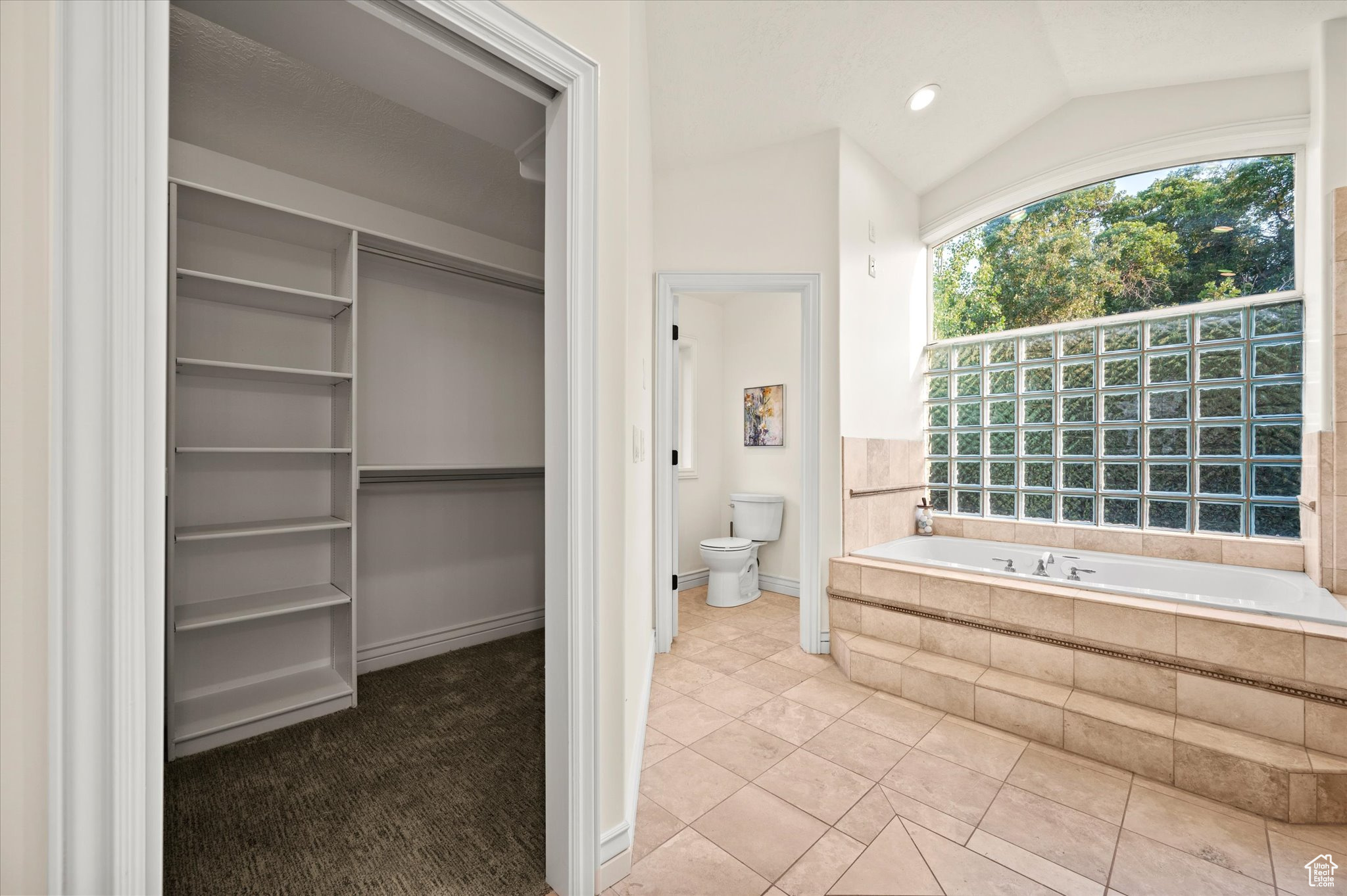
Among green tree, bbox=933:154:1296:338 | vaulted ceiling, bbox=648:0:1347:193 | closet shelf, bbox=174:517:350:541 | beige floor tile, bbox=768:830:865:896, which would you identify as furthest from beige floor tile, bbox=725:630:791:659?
vaulted ceiling, bbox=648:0:1347:193

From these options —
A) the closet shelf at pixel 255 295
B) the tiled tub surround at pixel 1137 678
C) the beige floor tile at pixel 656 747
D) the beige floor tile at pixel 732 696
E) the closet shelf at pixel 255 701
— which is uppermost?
the closet shelf at pixel 255 295

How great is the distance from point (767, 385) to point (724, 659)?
7.36 feet

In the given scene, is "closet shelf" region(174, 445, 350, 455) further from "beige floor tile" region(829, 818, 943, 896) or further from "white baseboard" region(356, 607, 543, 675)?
"beige floor tile" region(829, 818, 943, 896)

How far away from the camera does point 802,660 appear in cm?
286

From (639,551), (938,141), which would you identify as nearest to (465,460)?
(639,551)

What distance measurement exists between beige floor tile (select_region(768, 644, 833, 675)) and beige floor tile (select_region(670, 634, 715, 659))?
0.38 m

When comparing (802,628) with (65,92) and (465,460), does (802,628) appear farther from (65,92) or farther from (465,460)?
(65,92)

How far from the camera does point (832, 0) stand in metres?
2.10

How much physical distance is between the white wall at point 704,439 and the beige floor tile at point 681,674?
1.54m

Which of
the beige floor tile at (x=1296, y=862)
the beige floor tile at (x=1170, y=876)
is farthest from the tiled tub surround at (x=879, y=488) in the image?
the beige floor tile at (x=1296, y=862)

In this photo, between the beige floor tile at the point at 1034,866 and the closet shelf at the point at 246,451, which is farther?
the closet shelf at the point at 246,451

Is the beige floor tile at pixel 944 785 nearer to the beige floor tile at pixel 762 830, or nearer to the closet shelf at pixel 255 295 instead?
the beige floor tile at pixel 762 830

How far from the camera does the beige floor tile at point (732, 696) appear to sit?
2330mm

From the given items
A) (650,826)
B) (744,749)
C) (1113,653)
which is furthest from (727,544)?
(650,826)
